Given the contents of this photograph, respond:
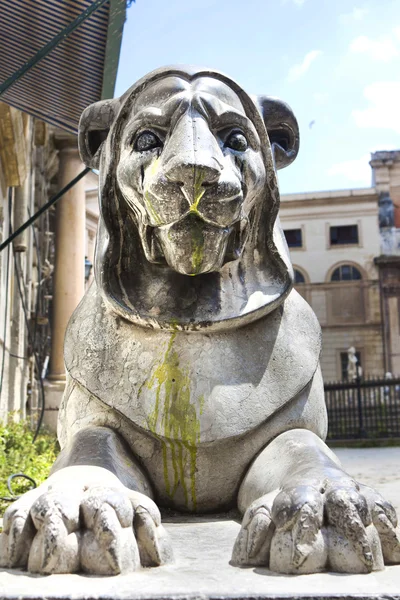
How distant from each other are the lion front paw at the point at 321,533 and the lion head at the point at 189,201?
77 centimetres

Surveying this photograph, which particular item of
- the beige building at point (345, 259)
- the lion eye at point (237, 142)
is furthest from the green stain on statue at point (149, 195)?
the beige building at point (345, 259)

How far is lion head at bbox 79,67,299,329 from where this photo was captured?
2064 mm

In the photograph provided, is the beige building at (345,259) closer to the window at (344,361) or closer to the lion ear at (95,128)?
the window at (344,361)

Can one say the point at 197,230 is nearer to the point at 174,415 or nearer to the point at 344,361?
the point at 174,415

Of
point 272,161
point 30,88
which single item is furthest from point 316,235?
point 272,161

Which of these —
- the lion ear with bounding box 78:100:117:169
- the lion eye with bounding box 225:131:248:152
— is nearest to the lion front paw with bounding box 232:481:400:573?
the lion eye with bounding box 225:131:248:152

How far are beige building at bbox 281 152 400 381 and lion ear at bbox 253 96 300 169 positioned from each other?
31.0 m

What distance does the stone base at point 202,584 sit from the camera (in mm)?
1399

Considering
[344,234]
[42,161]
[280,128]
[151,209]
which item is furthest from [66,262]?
[344,234]

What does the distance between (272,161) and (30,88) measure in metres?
2.91

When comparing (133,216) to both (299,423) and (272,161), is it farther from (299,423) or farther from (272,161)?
(299,423)

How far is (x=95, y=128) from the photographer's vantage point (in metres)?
2.58

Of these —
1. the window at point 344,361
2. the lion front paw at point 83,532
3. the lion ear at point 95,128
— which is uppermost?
the window at point 344,361

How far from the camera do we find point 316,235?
112ft
